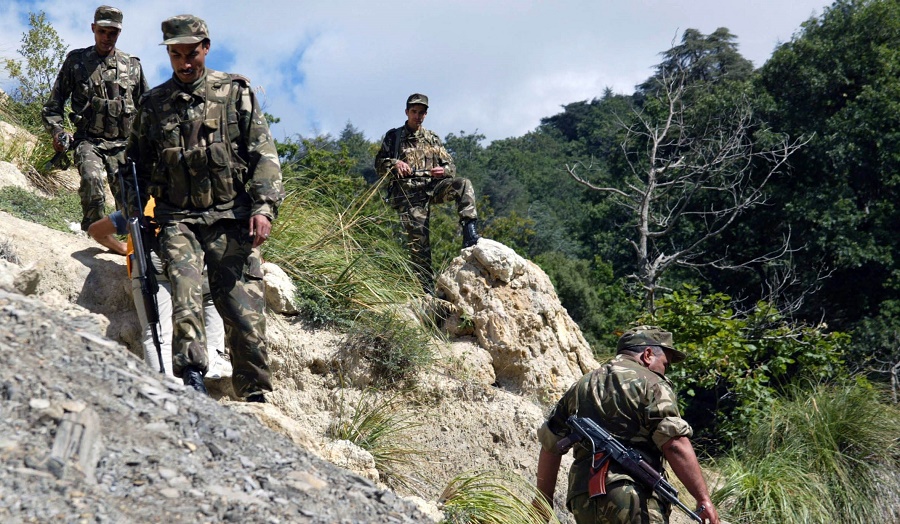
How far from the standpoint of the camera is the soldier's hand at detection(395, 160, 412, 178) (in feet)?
26.7

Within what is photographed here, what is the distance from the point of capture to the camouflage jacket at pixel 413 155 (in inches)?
325

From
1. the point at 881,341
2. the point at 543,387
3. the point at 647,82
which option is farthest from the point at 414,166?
the point at 647,82

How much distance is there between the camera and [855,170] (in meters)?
19.9

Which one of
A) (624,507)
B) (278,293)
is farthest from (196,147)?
(624,507)

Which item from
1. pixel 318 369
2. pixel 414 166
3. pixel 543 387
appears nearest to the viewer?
pixel 318 369

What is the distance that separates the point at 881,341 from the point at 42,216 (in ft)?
49.0

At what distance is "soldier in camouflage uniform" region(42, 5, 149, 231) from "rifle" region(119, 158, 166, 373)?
1.81 m

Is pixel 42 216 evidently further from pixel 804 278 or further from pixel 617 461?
pixel 804 278

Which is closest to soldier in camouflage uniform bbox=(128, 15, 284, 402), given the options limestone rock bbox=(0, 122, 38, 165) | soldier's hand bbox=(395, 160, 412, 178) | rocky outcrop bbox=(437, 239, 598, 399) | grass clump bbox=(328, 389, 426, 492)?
grass clump bbox=(328, 389, 426, 492)

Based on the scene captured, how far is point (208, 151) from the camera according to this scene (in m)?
5.04

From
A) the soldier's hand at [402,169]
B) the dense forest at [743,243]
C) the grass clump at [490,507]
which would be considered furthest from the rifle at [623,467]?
the soldier's hand at [402,169]

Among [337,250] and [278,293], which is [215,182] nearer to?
[278,293]

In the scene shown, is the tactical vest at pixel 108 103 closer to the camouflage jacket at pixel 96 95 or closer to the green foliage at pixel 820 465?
the camouflage jacket at pixel 96 95

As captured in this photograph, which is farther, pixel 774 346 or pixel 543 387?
pixel 774 346
